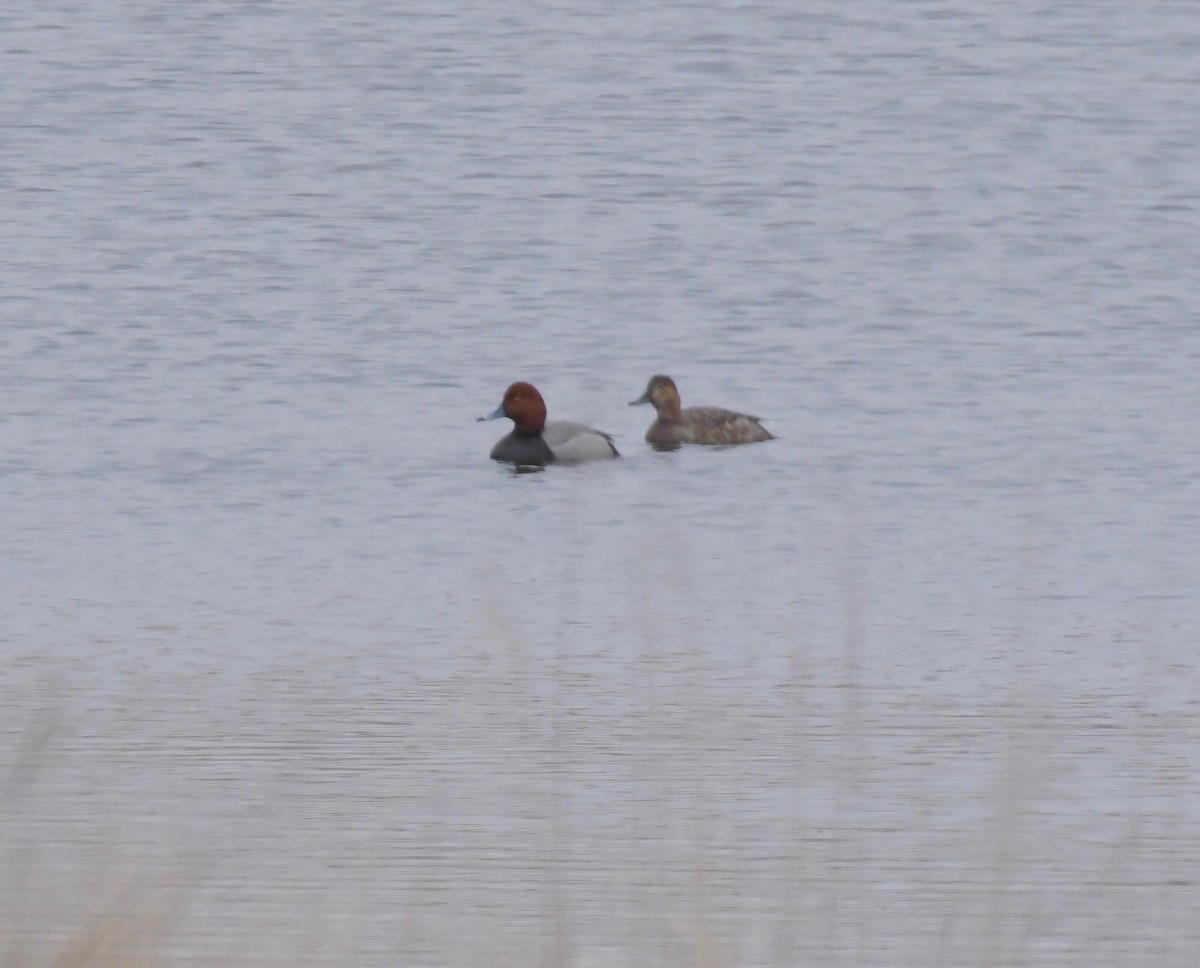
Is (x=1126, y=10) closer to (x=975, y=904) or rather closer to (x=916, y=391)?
A: (x=916, y=391)

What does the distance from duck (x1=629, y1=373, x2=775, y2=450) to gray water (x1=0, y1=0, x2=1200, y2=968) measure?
18cm

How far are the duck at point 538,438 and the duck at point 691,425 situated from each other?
288 mm

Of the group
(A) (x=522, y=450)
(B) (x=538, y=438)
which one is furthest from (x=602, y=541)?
(B) (x=538, y=438)

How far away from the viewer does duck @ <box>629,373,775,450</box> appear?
13.6 m

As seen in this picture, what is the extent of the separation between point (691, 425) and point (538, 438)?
0.83 metres

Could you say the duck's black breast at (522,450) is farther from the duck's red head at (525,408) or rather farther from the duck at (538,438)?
the duck's red head at (525,408)

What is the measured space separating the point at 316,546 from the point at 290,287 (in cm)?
929

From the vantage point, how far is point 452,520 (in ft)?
37.6

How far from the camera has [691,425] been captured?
13.8 m

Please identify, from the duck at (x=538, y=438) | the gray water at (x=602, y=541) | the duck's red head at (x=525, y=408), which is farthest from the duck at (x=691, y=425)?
the duck's red head at (x=525, y=408)

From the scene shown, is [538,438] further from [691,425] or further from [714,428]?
[714,428]

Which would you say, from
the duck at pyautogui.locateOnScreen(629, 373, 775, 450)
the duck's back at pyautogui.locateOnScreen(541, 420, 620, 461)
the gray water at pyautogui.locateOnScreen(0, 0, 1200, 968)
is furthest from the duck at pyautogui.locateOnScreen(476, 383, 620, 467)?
the duck at pyautogui.locateOnScreen(629, 373, 775, 450)

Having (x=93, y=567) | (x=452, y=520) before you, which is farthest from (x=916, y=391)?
(x=93, y=567)

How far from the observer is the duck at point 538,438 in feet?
44.3
